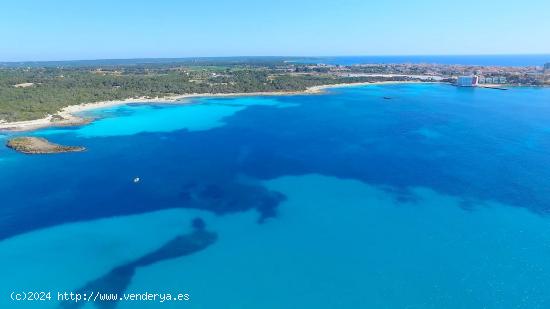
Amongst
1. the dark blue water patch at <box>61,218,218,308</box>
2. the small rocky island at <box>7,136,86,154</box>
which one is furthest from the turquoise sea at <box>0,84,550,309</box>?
the small rocky island at <box>7,136,86,154</box>

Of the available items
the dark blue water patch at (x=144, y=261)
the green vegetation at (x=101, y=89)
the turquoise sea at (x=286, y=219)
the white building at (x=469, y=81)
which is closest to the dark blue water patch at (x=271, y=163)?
the turquoise sea at (x=286, y=219)

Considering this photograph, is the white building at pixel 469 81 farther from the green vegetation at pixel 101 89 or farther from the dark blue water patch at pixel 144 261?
the dark blue water patch at pixel 144 261

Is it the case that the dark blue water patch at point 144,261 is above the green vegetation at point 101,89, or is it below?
below

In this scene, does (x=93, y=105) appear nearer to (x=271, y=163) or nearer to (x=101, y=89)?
(x=101, y=89)

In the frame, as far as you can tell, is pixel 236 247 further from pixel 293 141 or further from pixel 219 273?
pixel 293 141

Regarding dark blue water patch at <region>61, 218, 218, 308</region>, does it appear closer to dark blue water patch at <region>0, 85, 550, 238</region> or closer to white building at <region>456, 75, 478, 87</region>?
dark blue water patch at <region>0, 85, 550, 238</region>
